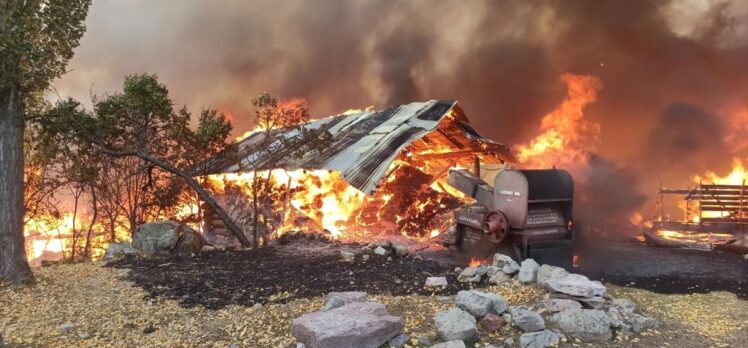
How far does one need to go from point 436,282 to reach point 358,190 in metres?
8.04

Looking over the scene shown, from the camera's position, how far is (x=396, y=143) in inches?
641

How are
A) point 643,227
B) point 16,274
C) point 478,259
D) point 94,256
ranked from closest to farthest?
point 16,274, point 478,259, point 94,256, point 643,227

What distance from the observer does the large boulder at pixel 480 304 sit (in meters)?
7.30

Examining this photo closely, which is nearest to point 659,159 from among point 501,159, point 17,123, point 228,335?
point 501,159

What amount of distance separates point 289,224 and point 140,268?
7710mm

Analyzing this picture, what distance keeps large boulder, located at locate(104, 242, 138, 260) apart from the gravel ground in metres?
3.78

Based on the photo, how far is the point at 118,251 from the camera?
14312mm

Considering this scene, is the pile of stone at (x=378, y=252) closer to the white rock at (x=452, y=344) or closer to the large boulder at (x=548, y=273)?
the large boulder at (x=548, y=273)

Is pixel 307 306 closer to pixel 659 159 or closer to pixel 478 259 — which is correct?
pixel 478 259

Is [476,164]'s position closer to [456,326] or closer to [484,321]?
[484,321]

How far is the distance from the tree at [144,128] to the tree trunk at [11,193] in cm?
243

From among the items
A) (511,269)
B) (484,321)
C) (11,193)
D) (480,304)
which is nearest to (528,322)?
(484,321)

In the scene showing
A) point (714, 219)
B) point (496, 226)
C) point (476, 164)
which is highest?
point (476, 164)

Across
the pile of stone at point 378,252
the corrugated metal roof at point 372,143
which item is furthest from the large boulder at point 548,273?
the corrugated metal roof at point 372,143
